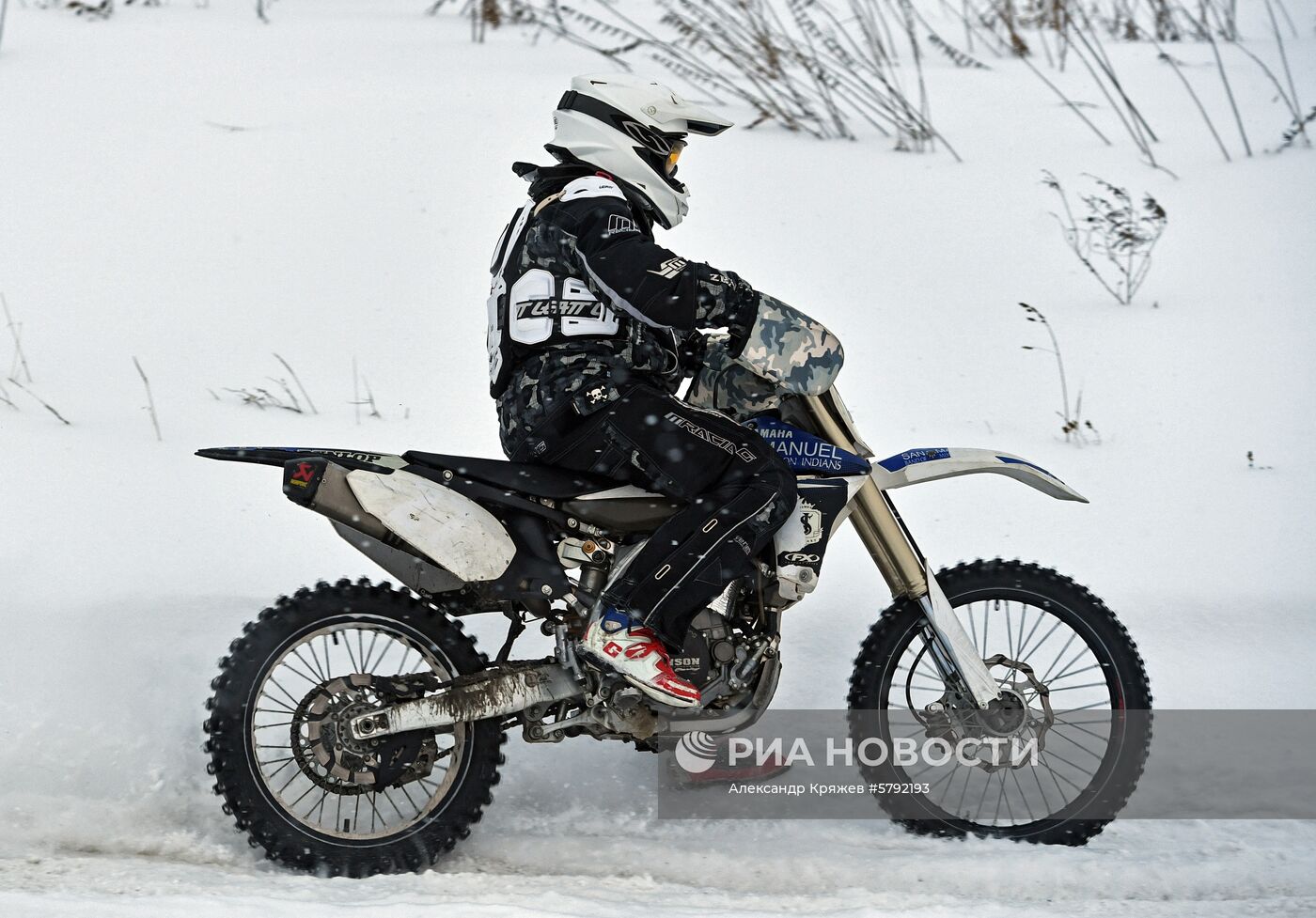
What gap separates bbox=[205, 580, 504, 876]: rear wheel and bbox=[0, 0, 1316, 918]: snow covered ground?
140mm

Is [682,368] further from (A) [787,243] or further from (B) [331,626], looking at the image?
(A) [787,243]

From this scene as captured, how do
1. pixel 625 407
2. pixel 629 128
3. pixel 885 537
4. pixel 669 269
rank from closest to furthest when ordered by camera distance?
pixel 669 269 < pixel 625 407 < pixel 629 128 < pixel 885 537

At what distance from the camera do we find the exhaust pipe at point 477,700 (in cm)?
341

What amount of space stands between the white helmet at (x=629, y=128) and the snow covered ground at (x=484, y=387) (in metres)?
1.80

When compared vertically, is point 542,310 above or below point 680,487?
above

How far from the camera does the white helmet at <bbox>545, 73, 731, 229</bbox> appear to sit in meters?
3.45

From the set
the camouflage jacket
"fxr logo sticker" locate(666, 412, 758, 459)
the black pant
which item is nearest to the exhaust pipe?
the black pant

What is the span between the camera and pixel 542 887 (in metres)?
3.33

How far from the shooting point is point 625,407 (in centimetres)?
335

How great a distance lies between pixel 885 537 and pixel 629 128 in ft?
4.30

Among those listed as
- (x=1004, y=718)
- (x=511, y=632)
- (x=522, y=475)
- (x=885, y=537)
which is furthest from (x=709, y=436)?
(x=1004, y=718)

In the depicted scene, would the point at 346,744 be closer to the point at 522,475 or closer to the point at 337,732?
the point at 337,732

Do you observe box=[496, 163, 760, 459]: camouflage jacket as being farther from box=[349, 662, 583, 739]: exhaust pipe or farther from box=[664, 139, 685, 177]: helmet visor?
box=[349, 662, 583, 739]: exhaust pipe

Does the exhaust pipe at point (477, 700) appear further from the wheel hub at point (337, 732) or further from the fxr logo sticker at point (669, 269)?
the fxr logo sticker at point (669, 269)
